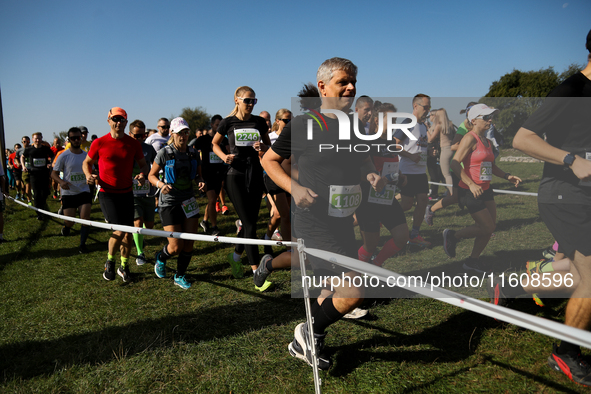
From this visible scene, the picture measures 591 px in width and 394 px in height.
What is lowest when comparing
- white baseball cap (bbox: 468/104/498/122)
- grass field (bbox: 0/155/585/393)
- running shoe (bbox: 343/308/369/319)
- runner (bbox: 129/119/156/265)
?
grass field (bbox: 0/155/585/393)

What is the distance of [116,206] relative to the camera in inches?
190

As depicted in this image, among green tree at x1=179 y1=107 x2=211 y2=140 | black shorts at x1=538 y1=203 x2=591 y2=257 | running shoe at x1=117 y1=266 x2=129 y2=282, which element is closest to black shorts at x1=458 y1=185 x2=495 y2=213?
black shorts at x1=538 y1=203 x2=591 y2=257

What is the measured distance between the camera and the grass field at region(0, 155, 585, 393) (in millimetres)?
2541

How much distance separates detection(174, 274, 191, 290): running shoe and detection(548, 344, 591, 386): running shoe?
3.81 m

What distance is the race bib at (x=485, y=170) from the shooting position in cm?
464

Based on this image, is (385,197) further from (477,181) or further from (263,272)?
(263,272)

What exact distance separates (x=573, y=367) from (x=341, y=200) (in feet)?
6.37

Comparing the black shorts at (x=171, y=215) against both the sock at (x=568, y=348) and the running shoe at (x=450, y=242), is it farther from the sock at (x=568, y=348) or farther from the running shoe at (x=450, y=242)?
the sock at (x=568, y=348)

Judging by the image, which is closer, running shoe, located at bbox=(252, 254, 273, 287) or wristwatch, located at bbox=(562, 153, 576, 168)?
wristwatch, located at bbox=(562, 153, 576, 168)

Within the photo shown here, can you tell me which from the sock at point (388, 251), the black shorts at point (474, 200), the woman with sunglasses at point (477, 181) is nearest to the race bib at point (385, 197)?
the sock at point (388, 251)

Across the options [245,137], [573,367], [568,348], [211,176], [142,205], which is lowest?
[573,367]

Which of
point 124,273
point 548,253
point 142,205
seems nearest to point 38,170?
point 142,205

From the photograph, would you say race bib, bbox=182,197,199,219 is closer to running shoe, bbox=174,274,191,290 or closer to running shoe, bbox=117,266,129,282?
running shoe, bbox=174,274,191,290

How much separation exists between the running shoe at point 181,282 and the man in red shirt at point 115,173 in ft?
2.64
